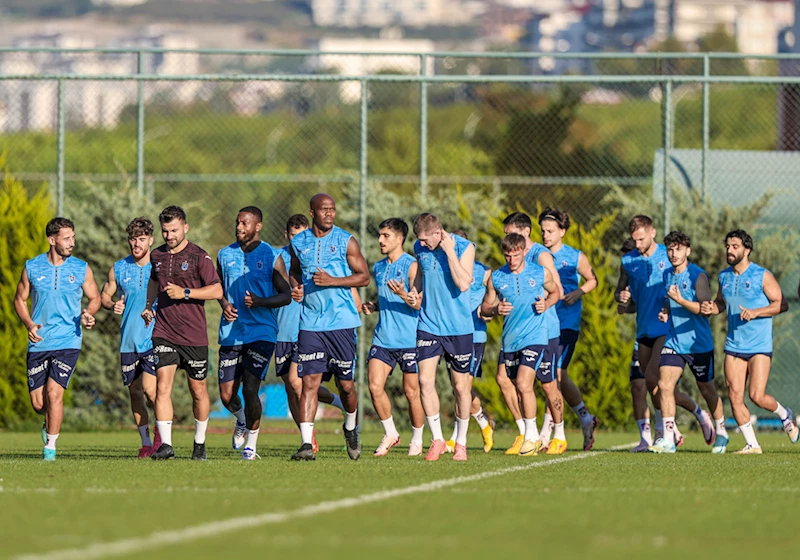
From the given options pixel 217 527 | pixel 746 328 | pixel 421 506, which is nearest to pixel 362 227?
pixel 746 328

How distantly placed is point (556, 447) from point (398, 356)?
5.68 feet

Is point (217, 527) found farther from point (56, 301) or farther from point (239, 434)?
point (239, 434)

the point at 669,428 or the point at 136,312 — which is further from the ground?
the point at 136,312

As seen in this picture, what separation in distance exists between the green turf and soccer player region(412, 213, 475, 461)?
0.43 m

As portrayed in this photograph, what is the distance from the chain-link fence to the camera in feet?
58.7

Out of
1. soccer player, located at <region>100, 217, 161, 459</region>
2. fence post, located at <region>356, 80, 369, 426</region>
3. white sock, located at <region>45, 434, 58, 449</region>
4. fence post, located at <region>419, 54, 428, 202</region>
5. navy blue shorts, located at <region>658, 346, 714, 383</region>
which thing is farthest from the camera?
fence post, located at <region>419, 54, 428, 202</region>

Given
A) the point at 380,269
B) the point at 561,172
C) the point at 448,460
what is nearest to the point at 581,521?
the point at 448,460

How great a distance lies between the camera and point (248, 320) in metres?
12.8

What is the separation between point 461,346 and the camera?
503 inches

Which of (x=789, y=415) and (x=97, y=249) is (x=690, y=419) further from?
(x=97, y=249)

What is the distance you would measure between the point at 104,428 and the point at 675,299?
7392mm

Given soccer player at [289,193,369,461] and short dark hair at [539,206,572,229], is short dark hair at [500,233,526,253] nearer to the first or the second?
short dark hair at [539,206,572,229]

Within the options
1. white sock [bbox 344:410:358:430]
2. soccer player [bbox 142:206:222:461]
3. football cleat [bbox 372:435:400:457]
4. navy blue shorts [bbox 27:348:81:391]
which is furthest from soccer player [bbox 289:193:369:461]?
navy blue shorts [bbox 27:348:81:391]

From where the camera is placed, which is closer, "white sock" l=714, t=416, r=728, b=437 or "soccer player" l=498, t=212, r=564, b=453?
"soccer player" l=498, t=212, r=564, b=453
